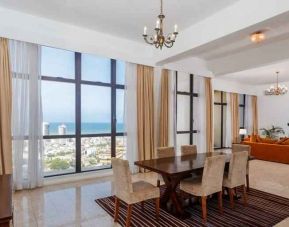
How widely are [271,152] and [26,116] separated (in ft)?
22.5

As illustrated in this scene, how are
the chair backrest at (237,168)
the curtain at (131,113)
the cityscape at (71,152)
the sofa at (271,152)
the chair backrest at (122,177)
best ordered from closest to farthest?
the chair backrest at (122,177) < the chair backrest at (237,168) < the cityscape at (71,152) < the curtain at (131,113) < the sofa at (271,152)

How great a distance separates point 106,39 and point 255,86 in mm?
8421

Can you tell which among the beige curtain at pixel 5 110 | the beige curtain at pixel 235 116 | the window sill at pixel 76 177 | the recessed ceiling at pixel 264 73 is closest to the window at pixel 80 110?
the window sill at pixel 76 177

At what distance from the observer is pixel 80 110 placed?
4.96 meters

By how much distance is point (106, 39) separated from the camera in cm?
498

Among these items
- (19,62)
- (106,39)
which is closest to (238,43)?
(106,39)

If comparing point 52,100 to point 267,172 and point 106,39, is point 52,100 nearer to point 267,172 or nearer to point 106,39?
point 106,39

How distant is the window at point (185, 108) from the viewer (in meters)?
6.87

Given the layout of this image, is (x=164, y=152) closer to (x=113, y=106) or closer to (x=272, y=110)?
(x=113, y=106)

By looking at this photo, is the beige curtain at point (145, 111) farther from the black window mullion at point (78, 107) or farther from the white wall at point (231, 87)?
the white wall at point (231, 87)

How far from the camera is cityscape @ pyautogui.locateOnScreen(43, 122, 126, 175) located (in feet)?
15.3

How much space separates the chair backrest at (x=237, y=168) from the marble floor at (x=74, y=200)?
45.7 inches

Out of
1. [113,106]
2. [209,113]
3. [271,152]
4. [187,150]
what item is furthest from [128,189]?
[271,152]

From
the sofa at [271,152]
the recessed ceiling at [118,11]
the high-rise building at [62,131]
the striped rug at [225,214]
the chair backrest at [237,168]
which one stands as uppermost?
the recessed ceiling at [118,11]
